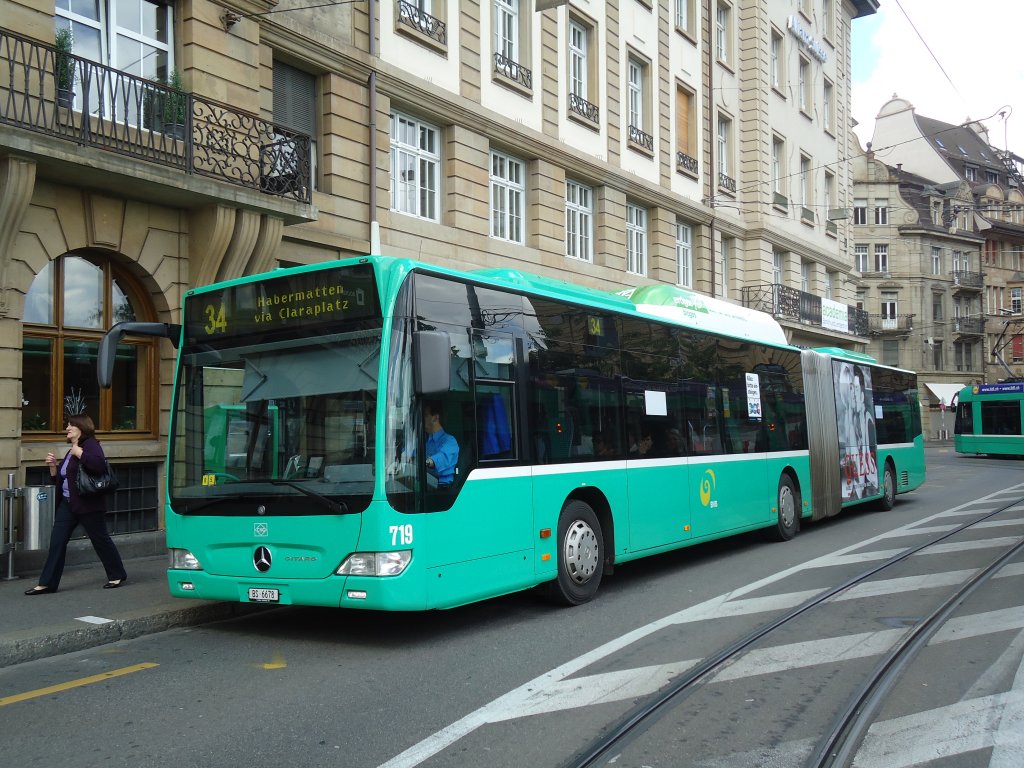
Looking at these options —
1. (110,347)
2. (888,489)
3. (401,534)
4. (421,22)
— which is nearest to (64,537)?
(110,347)

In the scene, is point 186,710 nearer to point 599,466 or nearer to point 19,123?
point 599,466

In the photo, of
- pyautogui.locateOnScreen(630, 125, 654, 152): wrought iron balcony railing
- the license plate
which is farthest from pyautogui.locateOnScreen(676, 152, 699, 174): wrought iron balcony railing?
the license plate

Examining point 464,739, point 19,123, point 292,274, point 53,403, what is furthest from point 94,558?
point 464,739

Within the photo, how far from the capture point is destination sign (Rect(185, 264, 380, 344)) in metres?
7.09

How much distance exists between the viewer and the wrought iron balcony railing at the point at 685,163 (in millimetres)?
26188

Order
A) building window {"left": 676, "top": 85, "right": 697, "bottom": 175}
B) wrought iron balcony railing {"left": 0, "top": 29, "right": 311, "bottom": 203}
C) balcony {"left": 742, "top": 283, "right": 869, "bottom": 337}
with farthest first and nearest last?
balcony {"left": 742, "top": 283, "right": 869, "bottom": 337} → building window {"left": 676, "top": 85, "right": 697, "bottom": 175} → wrought iron balcony railing {"left": 0, "top": 29, "right": 311, "bottom": 203}

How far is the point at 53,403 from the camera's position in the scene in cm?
1167

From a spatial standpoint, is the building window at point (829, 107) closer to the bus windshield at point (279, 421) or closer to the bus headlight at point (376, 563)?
the bus windshield at point (279, 421)

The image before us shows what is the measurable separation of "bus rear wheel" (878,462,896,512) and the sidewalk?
1352 cm

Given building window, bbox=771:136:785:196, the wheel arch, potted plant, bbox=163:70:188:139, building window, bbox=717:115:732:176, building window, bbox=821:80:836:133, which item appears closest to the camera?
the wheel arch

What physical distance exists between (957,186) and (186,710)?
239 ft

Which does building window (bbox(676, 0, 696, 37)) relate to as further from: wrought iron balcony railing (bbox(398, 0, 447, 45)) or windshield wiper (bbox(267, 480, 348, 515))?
windshield wiper (bbox(267, 480, 348, 515))

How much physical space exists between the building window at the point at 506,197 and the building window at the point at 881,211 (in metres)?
50.1

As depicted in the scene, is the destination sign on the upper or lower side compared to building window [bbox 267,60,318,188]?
lower
